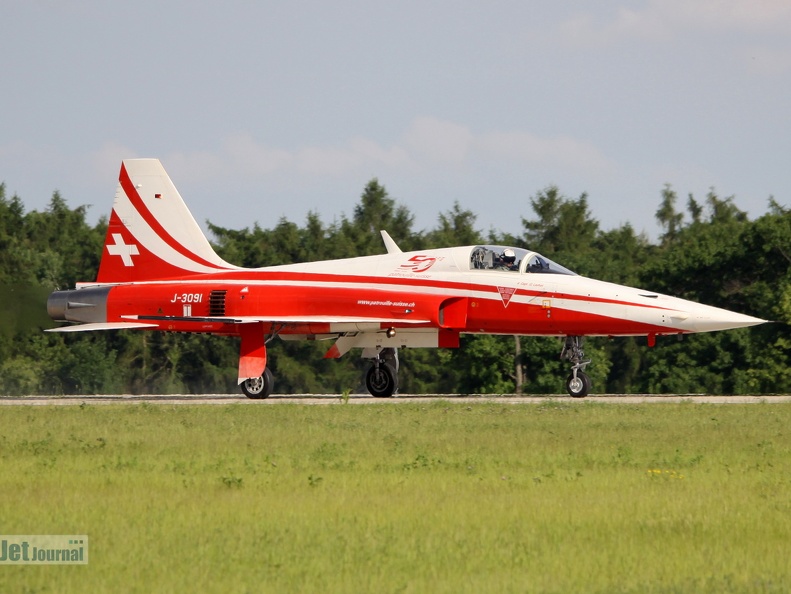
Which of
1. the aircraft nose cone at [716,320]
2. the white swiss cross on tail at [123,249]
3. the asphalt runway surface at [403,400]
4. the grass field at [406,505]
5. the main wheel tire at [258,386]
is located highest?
the white swiss cross on tail at [123,249]

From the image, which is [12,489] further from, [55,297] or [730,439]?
[55,297]

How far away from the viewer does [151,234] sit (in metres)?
25.7

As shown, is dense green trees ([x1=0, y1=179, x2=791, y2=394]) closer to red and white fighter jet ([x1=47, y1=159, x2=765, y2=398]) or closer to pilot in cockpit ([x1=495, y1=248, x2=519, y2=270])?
red and white fighter jet ([x1=47, y1=159, x2=765, y2=398])

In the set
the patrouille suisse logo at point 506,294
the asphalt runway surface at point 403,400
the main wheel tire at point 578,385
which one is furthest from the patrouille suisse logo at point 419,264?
the main wheel tire at point 578,385

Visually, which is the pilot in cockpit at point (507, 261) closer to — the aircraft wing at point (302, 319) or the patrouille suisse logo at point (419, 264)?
the patrouille suisse logo at point (419, 264)

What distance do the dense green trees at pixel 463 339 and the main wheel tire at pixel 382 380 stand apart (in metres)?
8.69

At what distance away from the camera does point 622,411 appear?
60.5 ft

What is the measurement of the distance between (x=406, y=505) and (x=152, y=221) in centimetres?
1748

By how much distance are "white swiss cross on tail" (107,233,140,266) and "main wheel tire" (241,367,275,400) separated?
4.29 m

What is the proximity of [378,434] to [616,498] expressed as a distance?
213 inches

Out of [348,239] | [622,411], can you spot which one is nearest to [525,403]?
[622,411]

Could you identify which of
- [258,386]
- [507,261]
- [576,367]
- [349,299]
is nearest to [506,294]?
[507,261]

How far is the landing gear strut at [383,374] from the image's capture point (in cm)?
2412

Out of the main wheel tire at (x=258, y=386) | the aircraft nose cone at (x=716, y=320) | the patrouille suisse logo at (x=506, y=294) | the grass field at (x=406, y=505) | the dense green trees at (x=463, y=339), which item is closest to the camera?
the grass field at (x=406, y=505)
